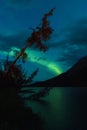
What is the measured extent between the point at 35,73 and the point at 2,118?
4.91 meters

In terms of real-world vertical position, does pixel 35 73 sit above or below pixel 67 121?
above

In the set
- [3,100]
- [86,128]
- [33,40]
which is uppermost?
[33,40]

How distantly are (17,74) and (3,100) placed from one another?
2.91 metres

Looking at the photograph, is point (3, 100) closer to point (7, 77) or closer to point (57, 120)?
point (7, 77)

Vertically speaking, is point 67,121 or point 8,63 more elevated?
point 8,63

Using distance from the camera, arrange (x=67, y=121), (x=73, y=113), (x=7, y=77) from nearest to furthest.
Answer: (x=7, y=77), (x=67, y=121), (x=73, y=113)

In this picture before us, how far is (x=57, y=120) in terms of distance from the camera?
36875mm

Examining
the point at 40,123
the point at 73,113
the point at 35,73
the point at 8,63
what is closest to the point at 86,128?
the point at 40,123

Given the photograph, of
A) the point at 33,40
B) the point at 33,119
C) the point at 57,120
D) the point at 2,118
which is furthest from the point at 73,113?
the point at 2,118

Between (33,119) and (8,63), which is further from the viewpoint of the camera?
(33,119)

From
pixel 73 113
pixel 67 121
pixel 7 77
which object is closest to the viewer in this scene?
pixel 7 77

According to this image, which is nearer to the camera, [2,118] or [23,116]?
[2,118]

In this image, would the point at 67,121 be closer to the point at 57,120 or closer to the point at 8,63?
the point at 57,120

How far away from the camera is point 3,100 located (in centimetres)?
2794
